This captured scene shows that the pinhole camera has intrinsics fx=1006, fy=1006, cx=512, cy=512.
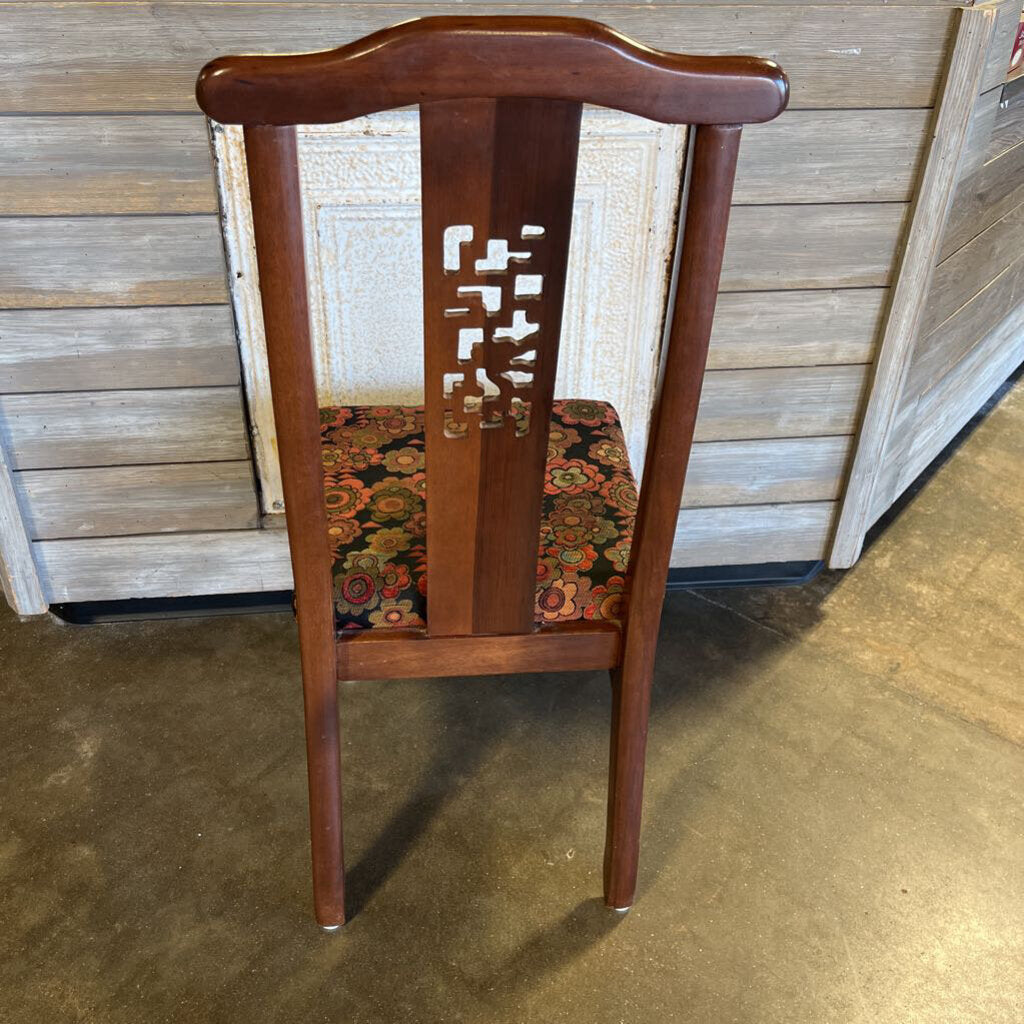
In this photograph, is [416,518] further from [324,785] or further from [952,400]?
[952,400]

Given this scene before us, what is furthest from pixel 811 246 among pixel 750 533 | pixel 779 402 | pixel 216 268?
pixel 216 268

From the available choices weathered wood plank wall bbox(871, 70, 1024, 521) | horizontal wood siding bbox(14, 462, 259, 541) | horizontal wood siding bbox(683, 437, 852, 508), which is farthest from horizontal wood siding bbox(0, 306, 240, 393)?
weathered wood plank wall bbox(871, 70, 1024, 521)

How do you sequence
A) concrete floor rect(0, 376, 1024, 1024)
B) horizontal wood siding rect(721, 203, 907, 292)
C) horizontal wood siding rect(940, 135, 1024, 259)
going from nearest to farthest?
concrete floor rect(0, 376, 1024, 1024)
horizontal wood siding rect(721, 203, 907, 292)
horizontal wood siding rect(940, 135, 1024, 259)

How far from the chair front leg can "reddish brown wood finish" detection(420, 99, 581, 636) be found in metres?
0.17

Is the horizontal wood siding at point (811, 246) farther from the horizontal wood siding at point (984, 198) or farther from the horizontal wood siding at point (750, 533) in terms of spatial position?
the horizontal wood siding at point (750, 533)

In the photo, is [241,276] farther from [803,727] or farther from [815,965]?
[815,965]

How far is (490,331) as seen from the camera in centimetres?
94

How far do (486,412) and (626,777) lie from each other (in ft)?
1.93

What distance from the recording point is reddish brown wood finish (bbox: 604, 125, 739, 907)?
2.96 feet

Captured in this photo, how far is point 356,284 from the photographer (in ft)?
5.42

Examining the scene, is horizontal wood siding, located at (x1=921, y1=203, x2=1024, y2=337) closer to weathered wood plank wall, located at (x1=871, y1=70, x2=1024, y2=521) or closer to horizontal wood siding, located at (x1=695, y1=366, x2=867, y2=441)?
weathered wood plank wall, located at (x1=871, y1=70, x2=1024, y2=521)

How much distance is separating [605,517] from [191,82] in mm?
833

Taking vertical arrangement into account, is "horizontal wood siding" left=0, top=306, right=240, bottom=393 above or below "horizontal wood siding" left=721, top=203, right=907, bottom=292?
below

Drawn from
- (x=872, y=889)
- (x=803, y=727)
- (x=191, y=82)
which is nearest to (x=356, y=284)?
(x=191, y=82)
